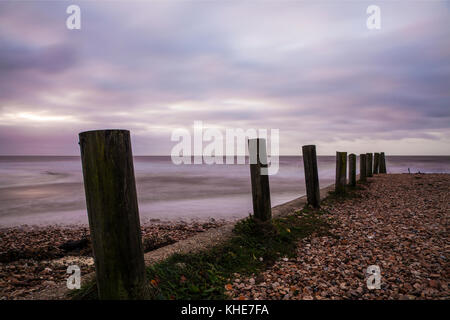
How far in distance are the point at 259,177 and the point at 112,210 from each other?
122 inches

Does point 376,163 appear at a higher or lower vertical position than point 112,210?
lower

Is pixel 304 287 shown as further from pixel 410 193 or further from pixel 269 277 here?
pixel 410 193

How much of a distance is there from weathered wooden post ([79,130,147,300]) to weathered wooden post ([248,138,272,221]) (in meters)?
2.85

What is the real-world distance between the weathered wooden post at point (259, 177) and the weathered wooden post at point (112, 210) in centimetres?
285

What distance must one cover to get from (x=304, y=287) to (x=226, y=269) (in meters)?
1.11

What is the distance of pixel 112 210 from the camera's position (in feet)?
7.80

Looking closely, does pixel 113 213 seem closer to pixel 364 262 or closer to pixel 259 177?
pixel 259 177

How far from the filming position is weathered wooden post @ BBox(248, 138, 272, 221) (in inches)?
195

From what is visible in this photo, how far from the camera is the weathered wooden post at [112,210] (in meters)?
2.36

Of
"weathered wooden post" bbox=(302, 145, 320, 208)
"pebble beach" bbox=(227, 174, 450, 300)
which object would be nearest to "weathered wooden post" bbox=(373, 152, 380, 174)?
"pebble beach" bbox=(227, 174, 450, 300)
